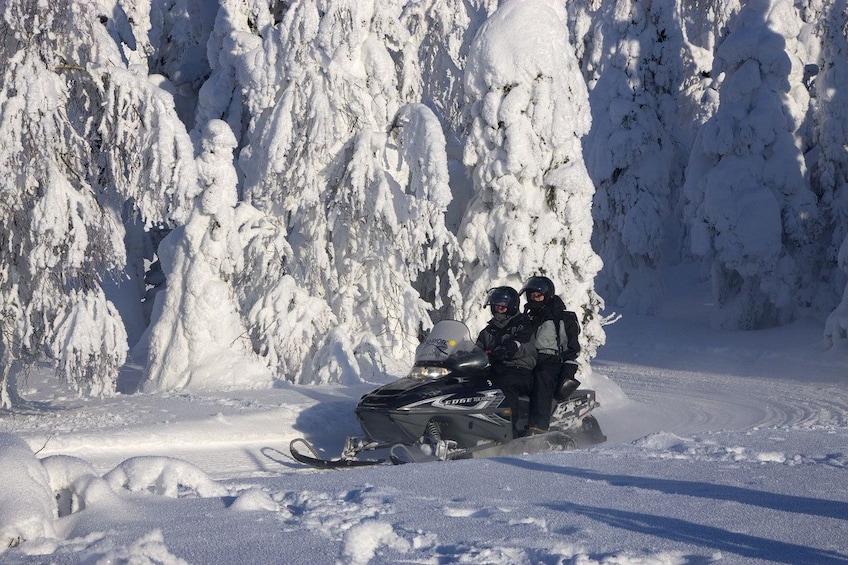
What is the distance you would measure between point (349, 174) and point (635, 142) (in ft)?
66.4

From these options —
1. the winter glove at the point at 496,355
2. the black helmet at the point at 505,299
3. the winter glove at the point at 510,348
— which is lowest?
the winter glove at the point at 496,355

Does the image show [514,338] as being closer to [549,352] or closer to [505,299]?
[549,352]

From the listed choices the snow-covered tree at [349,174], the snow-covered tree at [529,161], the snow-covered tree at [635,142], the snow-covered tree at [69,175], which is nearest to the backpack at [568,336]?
the snow-covered tree at [69,175]

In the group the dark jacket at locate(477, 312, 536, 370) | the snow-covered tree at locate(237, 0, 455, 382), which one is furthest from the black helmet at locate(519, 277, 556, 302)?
the snow-covered tree at locate(237, 0, 455, 382)

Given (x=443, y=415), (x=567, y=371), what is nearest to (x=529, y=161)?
(x=567, y=371)

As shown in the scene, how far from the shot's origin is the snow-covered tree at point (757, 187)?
1112 inches

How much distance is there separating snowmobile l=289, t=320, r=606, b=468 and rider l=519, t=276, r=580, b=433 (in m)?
0.13

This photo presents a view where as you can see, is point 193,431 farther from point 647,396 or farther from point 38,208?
point 647,396

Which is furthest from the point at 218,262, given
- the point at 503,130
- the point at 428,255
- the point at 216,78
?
the point at 216,78

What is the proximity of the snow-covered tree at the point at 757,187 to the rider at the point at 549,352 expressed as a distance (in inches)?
788

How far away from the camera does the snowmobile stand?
8.56 meters

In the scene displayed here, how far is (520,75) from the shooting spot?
16.3m

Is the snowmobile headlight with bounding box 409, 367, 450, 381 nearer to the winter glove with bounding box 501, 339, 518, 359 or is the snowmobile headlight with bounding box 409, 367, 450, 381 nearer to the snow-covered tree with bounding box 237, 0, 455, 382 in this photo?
the winter glove with bounding box 501, 339, 518, 359

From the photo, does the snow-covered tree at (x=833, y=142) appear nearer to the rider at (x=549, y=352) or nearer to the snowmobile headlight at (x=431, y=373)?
the rider at (x=549, y=352)
